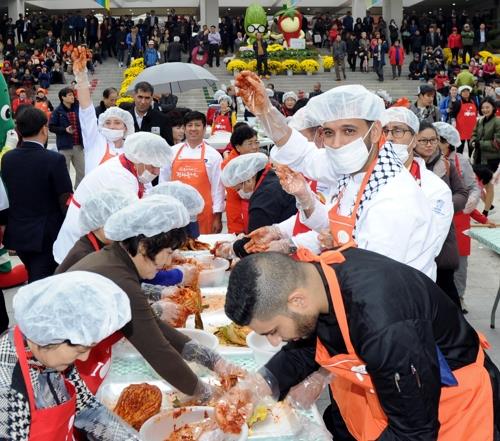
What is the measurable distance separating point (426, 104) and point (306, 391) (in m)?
7.42

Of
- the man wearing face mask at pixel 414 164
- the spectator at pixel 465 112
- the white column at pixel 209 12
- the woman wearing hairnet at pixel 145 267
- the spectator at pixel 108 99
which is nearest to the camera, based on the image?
the woman wearing hairnet at pixel 145 267

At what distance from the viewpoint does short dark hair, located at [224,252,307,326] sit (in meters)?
1.58

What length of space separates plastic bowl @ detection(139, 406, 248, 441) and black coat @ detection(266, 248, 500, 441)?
65 centimetres

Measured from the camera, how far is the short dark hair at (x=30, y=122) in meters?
4.39

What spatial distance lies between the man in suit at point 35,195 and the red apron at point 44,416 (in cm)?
265

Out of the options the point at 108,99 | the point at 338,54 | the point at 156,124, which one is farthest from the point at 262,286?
the point at 338,54

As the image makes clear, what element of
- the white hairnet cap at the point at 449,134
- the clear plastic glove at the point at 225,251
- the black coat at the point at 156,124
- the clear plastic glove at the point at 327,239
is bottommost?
the clear plastic glove at the point at 225,251

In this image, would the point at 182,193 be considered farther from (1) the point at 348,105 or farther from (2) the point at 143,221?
(1) the point at 348,105

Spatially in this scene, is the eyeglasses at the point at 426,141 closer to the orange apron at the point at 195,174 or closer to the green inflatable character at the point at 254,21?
the orange apron at the point at 195,174

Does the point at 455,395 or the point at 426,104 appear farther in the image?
the point at 426,104

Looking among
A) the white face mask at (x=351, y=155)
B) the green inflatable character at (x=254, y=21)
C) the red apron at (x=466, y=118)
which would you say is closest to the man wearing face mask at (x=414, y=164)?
the white face mask at (x=351, y=155)

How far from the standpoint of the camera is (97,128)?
16.8 ft

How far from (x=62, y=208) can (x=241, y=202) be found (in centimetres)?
138

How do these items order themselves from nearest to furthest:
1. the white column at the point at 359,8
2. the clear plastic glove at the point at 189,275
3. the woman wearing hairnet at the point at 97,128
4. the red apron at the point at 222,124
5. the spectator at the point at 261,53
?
the clear plastic glove at the point at 189,275, the woman wearing hairnet at the point at 97,128, the red apron at the point at 222,124, the spectator at the point at 261,53, the white column at the point at 359,8
